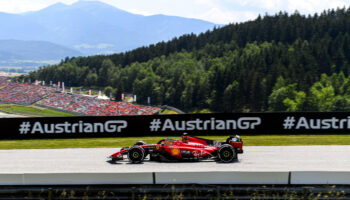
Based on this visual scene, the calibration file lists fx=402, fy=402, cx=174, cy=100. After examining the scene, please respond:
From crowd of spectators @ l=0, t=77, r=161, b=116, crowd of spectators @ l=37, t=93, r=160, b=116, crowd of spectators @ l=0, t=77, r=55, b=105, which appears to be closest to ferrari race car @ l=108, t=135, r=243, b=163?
crowd of spectators @ l=0, t=77, r=161, b=116

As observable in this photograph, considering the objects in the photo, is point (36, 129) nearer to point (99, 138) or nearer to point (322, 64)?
point (99, 138)

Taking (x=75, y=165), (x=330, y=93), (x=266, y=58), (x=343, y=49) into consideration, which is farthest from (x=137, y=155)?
(x=343, y=49)

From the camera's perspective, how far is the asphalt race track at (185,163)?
40.3 ft

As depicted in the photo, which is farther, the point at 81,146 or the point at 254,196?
the point at 81,146

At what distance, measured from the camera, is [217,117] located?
20.3 m

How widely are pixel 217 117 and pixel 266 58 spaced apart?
99.4m

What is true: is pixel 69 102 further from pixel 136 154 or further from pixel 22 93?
pixel 136 154

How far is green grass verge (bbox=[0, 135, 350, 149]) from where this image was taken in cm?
1789

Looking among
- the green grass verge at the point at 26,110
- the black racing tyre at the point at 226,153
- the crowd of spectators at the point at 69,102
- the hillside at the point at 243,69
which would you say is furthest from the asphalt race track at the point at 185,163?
the green grass verge at the point at 26,110

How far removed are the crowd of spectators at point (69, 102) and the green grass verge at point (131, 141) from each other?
9286cm

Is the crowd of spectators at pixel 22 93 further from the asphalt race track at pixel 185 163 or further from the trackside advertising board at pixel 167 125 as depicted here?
the asphalt race track at pixel 185 163

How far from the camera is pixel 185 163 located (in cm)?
1283

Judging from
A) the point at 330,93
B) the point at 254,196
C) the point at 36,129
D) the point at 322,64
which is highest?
the point at 322,64

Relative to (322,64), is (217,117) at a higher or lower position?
lower
